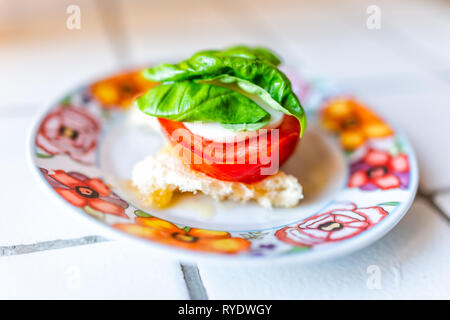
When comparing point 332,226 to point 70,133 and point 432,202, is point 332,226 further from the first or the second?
point 70,133

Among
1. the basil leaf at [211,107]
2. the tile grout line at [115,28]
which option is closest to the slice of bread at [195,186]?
the basil leaf at [211,107]

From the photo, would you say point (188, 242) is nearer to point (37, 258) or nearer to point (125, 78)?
point (37, 258)

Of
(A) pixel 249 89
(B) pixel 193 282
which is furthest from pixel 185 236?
(A) pixel 249 89

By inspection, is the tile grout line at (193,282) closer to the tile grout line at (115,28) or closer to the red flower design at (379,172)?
the red flower design at (379,172)

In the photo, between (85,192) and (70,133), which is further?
(70,133)

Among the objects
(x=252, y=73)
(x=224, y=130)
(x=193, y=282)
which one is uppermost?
(x=252, y=73)

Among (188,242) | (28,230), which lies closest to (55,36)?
(28,230)
